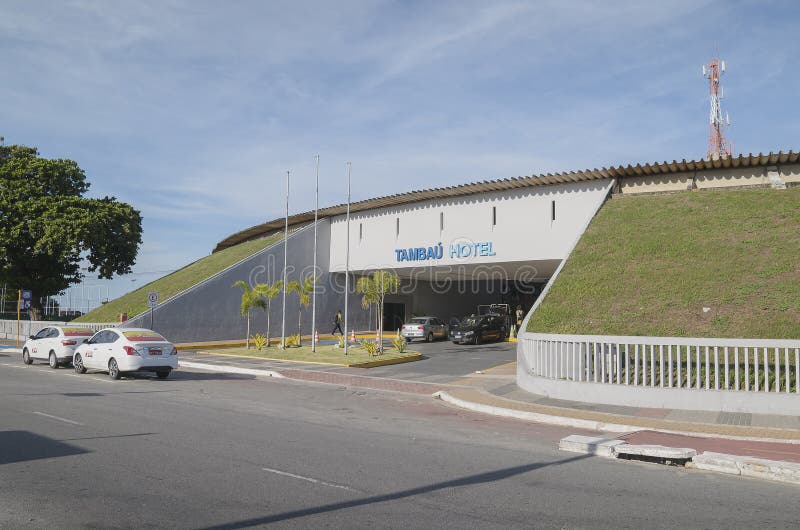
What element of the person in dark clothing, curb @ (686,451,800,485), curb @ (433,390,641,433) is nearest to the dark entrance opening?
the person in dark clothing

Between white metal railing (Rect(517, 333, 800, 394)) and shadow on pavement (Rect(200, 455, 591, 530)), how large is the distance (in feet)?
17.2

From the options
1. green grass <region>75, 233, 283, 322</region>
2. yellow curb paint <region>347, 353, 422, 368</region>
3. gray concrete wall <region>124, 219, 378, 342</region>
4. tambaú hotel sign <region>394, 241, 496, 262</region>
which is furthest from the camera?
green grass <region>75, 233, 283, 322</region>

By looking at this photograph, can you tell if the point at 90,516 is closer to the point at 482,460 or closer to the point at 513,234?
the point at 482,460

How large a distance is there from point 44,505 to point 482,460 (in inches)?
197

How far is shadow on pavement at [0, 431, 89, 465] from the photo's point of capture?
7805 mm

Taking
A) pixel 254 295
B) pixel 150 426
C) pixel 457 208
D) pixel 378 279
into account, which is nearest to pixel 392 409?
pixel 150 426

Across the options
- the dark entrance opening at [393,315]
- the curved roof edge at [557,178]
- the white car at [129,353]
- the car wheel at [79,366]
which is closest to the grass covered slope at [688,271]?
the curved roof edge at [557,178]

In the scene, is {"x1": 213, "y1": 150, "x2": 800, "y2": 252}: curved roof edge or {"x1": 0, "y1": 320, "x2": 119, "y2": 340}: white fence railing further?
{"x1": 0, "y1": 320, "x2": 119, "y2": 340}: white fence railing

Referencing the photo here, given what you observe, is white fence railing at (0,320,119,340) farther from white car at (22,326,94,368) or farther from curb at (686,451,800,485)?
curb at (686,451,800,485)

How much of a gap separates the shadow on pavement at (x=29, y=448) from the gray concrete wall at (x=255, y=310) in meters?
24.2

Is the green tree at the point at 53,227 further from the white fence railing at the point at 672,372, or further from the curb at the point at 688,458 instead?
the curb at the point at 688,458

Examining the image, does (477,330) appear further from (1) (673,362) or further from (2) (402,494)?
(2) (402,494)

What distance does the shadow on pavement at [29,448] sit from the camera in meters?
7.80

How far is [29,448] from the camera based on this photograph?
8.30m
